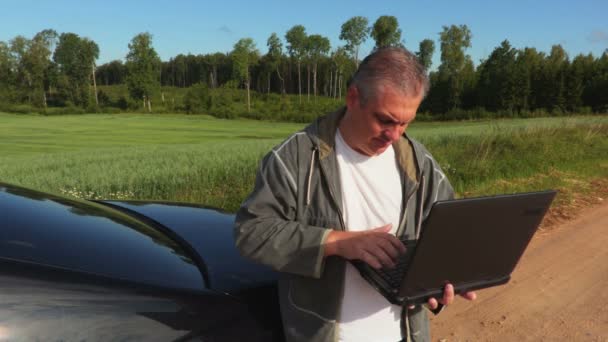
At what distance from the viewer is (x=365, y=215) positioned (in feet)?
5.58

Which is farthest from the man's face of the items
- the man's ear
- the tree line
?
the tree line

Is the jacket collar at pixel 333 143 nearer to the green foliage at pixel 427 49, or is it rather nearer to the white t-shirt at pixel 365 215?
the white t-shirt at pixel 365 215

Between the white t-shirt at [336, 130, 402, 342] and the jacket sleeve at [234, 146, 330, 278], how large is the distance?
195 millimetres

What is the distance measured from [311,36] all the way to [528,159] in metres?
85.3

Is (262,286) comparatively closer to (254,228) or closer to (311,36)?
(254,228)

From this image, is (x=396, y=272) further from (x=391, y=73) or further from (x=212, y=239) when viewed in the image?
(x=212, y=239)

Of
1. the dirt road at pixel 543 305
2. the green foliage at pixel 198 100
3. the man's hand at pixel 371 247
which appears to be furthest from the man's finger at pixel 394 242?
the green foliage at pixel 198 100

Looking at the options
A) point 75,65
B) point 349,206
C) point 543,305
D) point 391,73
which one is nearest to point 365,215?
point 349,206

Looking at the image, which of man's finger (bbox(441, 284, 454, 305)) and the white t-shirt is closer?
man's finger (bbox(441, 284, 454, 305))

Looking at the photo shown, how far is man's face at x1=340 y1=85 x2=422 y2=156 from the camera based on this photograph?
1547 mm

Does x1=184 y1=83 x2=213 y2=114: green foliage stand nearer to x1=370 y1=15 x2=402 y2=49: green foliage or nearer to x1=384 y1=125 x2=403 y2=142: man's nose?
x1=370 y1=15 x2=402 y2=49: green foliage

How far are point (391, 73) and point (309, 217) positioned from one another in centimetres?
52

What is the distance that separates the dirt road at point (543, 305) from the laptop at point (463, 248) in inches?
75.8

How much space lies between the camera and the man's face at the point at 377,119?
1547 mm
